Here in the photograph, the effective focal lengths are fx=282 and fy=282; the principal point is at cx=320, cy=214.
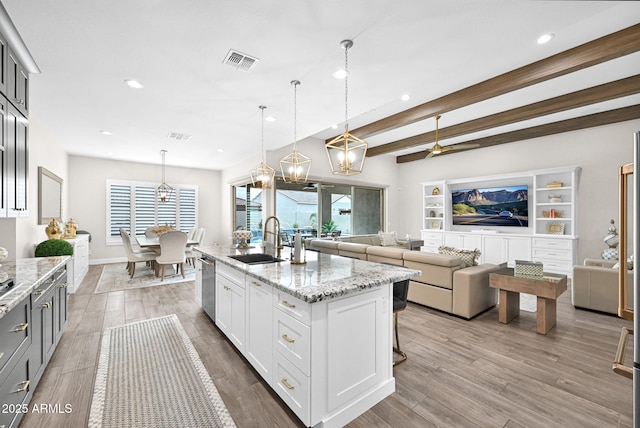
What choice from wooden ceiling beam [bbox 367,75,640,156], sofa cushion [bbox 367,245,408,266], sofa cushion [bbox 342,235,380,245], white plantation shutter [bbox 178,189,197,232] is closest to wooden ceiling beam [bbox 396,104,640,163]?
wooden ceiling beam [bbox 367,75,640,156]

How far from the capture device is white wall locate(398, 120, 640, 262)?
5.34m

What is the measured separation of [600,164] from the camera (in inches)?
218

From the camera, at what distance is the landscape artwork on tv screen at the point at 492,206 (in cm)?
671

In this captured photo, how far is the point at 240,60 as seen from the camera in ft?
9.00

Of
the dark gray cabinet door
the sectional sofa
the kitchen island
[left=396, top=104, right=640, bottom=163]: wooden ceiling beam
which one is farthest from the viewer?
[left=396, top=104, right=640, bottom=163]: wooden ceiling beam

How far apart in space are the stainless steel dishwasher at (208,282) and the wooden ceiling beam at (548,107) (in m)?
5.42

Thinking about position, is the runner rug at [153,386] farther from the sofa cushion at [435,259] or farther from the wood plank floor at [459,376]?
the sofa cushion at [435,259]

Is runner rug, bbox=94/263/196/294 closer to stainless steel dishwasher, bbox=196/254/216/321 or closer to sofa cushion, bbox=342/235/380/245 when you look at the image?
stainless steel dishwasher, bbox=196/254/216/321

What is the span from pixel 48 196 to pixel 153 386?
4.91 meters

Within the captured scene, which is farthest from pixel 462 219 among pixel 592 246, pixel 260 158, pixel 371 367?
pixel 371 367

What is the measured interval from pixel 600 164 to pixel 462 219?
9.63 feet

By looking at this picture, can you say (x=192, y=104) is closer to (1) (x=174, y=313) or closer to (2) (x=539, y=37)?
(1) (x=174, y=313)

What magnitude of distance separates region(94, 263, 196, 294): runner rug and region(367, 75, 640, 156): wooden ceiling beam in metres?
6.22

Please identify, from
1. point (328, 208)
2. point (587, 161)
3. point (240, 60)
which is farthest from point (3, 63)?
point (587, 161)
